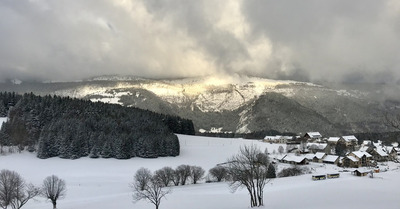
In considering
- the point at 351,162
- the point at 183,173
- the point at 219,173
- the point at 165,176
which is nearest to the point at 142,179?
the point at 165,176

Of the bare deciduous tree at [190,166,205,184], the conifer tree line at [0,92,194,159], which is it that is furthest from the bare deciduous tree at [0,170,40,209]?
the conifer tree line at [0,92,194,159]

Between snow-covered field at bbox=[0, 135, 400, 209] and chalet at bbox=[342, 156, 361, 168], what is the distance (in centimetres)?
2789

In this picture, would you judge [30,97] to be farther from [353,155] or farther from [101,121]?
[353,155]

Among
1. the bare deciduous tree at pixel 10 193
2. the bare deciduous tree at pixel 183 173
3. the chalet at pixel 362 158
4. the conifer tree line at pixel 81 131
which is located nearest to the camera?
the bare deciduous tree at pixel 10 193

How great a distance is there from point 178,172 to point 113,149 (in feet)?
137

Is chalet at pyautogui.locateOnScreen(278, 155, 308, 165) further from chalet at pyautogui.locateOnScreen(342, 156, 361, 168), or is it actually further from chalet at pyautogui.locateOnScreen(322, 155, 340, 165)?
→ chalet at pyautogui.locateOnScreen(342, 156, 361, 168)

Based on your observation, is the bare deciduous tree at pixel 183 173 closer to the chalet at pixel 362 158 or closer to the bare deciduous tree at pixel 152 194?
the bare deciduous tree at pixel 152 194

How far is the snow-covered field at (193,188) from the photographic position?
138ft

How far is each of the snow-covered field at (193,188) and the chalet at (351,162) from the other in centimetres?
2789

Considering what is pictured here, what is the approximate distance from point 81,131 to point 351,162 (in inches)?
4244

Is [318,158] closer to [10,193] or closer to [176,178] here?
[176,178]

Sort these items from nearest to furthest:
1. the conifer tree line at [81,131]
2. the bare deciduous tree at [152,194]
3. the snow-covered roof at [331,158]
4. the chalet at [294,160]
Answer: the bare deciduous tree at [152,194], the conifer tree line at [81,131], the chalet at [294,160], the snow-covered roof at [331,158]

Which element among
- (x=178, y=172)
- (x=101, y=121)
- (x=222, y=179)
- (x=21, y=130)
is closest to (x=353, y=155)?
(x=222, y=179)

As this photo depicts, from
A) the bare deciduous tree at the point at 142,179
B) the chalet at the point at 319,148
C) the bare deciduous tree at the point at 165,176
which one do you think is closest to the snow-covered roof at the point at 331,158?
the chalet at the point at 319,148
